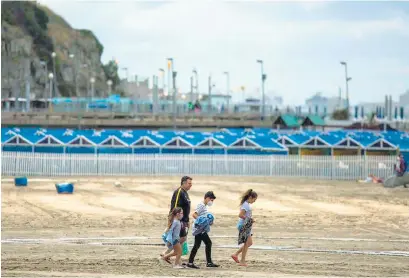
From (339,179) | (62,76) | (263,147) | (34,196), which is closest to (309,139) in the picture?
(263,147)

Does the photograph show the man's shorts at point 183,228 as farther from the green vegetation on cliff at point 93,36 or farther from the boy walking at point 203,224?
the green vegetation on cliff at point 93,36

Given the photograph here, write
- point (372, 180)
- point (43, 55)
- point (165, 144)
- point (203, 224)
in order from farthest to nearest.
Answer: point (43, 55)
point (165, 144)
point (372, 180)
point (203, 224)

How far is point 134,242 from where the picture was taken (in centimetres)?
2180

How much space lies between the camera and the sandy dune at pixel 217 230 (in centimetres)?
1781

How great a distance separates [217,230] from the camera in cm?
2480

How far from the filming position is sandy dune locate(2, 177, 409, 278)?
17812 mm

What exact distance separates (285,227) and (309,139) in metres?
29.6

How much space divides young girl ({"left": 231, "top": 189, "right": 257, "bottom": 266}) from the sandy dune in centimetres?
30

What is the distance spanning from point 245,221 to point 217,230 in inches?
272

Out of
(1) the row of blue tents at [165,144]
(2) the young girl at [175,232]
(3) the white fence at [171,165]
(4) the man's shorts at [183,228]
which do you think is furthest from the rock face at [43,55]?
(2) the young girl at [175,232]

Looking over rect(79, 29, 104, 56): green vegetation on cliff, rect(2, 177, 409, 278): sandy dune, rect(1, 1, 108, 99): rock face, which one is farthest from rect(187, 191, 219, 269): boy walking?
rect(79, 29, 104, 56): green vegetation on cliff

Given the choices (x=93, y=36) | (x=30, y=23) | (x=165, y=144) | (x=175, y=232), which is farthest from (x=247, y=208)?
(x=93, y=36)

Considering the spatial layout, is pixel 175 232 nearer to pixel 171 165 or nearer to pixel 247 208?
pixel 247 208

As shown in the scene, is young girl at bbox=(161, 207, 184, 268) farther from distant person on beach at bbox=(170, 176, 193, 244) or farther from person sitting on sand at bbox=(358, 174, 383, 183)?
person sitting on sand at bbox=(358, 174, 383, 183)
